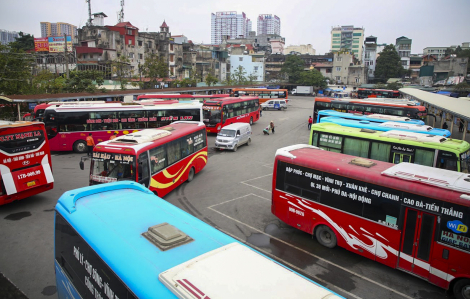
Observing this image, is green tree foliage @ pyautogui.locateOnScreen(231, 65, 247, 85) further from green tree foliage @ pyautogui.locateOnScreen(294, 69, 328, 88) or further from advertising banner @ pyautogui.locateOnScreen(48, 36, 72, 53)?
advertising banner @ pyautogui.locateOnScreen(48, 36, 72, 53)

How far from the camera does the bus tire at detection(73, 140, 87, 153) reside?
20.9 m

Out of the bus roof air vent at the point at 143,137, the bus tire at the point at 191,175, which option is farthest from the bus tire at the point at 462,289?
the bus tire at the point at 191,175

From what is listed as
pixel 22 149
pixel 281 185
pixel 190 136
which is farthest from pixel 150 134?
pixel 281 185

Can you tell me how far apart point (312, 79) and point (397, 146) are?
229 feet

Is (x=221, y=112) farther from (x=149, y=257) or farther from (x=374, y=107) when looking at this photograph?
(x=149, y=257)

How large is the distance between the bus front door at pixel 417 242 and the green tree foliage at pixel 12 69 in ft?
110

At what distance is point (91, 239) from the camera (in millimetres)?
Result: 4801

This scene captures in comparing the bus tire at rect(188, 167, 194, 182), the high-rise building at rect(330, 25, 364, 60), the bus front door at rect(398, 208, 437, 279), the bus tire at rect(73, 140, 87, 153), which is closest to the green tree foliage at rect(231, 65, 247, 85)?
the bus tire at rect(73, 140, 87, 153)

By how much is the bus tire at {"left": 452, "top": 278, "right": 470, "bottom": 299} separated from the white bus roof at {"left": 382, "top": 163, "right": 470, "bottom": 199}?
199 centimetres

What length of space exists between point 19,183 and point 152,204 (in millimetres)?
8062

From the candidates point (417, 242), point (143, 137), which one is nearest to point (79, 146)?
point (143, 137)

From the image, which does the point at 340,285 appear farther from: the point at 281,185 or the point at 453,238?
the point at 281,185

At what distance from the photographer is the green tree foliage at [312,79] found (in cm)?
7825

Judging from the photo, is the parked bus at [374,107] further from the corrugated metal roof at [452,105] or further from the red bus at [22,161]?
the red bus at [22,161]
